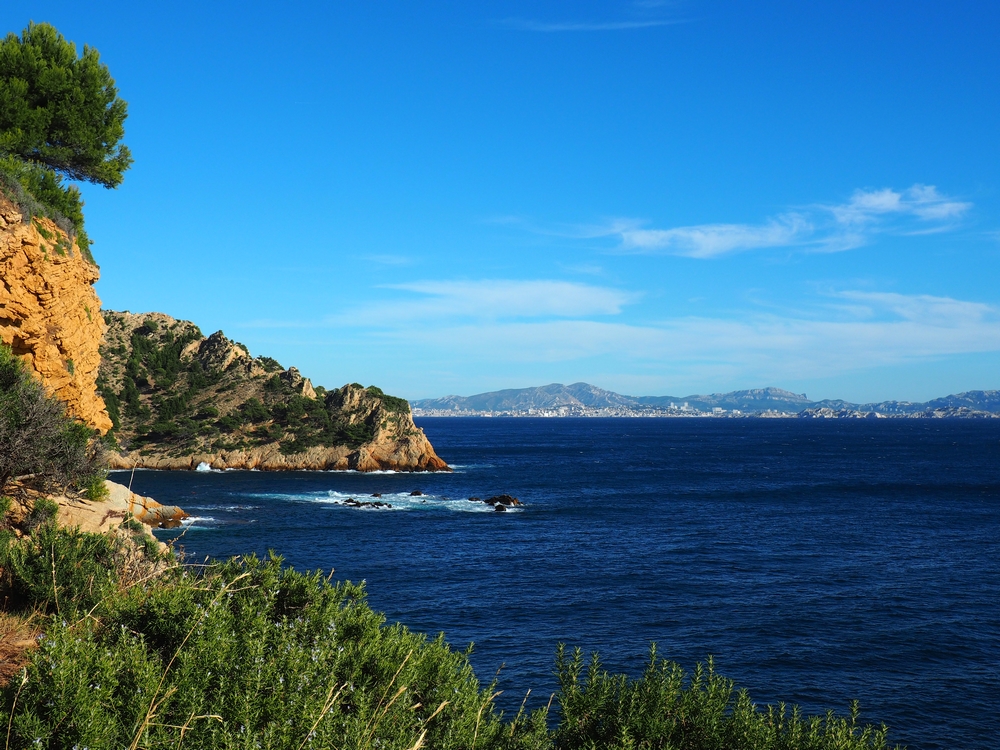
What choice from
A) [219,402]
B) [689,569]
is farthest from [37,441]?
[219,402]

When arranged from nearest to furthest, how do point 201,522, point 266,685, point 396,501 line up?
1. point 266,685
2. point 201,522
3. point 396,501

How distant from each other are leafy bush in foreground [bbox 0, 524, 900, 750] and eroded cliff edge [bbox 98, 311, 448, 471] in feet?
300

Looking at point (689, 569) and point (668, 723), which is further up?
point (668, 723)

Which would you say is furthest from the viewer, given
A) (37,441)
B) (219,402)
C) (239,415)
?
(219,402)

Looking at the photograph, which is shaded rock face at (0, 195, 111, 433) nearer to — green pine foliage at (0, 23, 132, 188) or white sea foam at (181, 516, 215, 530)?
green pine foliage at (0, 23, 132, 188)

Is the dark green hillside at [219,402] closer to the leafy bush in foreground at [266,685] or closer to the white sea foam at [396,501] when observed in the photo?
the white sea foam at [396,501]

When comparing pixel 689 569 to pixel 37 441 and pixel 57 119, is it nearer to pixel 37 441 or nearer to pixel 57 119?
pixel 37 441

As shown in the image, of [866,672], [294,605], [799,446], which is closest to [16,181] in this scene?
[294,605]

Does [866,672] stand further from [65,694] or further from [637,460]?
[637,460]

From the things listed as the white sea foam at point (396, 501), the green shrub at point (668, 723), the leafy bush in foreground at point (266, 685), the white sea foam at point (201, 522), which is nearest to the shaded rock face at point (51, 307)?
the leafy bush in foreground at point (266, 685)

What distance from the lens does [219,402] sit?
107812 millimetres

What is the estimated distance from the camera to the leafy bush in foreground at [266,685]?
5605 mm

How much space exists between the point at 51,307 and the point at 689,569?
35.9 meters

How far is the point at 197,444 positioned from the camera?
97.2 meters
